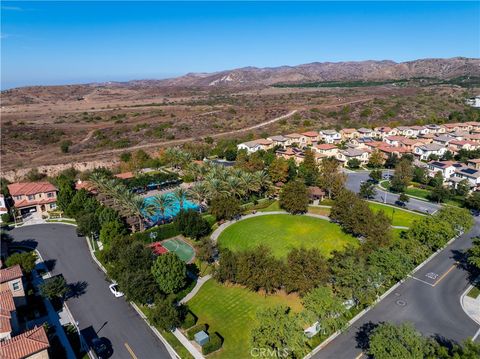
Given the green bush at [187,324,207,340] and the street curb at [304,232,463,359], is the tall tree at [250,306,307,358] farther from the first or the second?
the green bush at [187,324,207,340]

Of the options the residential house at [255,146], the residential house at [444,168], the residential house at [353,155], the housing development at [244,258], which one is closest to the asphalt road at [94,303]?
the housing development at [244,258]

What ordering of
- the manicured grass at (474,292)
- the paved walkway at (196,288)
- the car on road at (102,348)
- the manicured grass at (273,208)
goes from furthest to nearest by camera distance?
the manicured grass at (273,208) → the manicured grass at (474,292) → the paved walkway at (196,288) → the car on road at (102,348)

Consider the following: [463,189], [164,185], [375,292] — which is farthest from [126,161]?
[463,189]

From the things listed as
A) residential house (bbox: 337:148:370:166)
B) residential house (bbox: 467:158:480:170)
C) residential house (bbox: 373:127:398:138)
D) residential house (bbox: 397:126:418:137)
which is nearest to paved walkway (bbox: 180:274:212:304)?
residential house (bbox: 337:148:370:166)

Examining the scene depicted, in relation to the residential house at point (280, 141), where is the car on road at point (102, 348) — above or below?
below

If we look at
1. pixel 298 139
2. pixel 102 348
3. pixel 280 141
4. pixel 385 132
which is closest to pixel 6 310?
pixel 102 348

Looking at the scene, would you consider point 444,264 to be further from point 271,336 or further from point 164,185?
point 164,185

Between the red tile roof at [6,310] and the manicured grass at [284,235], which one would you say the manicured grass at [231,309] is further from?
the red tile roof at [6,310]
